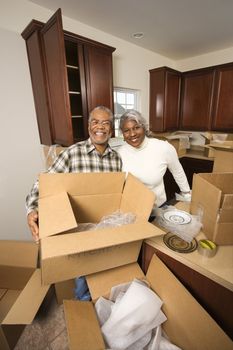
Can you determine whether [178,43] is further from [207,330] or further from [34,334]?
[34,334]

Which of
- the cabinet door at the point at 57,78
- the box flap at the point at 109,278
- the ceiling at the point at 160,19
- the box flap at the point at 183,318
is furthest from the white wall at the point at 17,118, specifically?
the box flap at the point at 183,318

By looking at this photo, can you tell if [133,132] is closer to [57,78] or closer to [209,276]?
[57,78]

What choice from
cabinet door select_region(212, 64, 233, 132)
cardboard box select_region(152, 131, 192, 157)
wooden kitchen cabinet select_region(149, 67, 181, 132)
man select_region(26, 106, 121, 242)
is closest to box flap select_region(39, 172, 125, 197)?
man select_region(26, 106, 121, 242)

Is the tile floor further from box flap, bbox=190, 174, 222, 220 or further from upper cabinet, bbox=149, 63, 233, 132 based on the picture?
upper cabinet, bbox=149, 63, 233, 132

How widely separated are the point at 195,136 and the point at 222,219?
3.03 metres

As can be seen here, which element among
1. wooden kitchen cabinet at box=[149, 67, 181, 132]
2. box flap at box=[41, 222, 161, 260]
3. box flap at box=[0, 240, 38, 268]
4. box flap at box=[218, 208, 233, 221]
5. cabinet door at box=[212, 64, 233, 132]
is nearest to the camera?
box flap at box=[41, 222, 161, 260]

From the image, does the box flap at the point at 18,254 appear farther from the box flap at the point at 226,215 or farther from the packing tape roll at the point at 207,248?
the box flap at the point at 226,215

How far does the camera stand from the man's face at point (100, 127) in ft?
4.27

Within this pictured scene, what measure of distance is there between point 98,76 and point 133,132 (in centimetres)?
88

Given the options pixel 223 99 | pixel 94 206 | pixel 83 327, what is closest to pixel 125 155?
pixel 94 206

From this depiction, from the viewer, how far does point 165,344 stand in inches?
31.3

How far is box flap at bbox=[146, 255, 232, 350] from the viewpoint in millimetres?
688

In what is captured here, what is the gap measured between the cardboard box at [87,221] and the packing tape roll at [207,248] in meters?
0.20

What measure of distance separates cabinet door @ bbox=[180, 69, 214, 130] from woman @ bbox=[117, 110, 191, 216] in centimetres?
197
